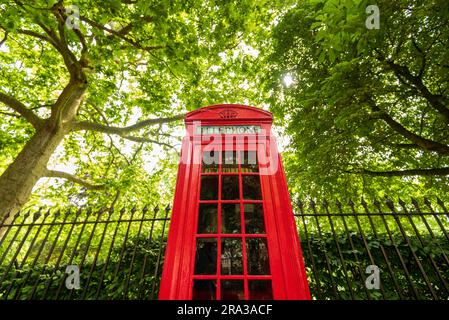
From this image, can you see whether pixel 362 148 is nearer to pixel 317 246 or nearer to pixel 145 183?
pixel 317 246

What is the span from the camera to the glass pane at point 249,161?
307 centimetres

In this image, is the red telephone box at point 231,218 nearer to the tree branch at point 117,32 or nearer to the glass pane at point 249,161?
the glass pane at point 249,161

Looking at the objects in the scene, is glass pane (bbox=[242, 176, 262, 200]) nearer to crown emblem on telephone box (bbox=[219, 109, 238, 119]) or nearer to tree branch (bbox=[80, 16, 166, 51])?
crown emblem on telephone box (bbox=[219, 109, 238, 119])

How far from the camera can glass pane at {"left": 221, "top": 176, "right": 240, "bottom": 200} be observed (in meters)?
2.86

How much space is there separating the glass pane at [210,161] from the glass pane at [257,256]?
112cm

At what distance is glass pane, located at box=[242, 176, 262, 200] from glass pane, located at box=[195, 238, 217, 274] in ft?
2.41

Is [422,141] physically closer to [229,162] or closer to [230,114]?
[230,114]

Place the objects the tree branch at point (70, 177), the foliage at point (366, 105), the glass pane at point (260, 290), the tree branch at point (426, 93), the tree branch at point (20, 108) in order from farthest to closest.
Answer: the tree branch at point (70, 177) < the tree branch at point (20, 108) < the tree branch at point (426, 93) < the foliage at point (366, 105) < the glass pane at point (260, 290)

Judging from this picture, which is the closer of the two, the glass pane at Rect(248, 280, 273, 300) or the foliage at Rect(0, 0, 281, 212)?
the glass pane at Rect(248, 280, 273, 300)

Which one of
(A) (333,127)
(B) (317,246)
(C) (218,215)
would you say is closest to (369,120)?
(A) (333,127)

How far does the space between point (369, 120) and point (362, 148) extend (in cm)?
140

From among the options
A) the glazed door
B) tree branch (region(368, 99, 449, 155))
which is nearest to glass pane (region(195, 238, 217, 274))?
the glazed door

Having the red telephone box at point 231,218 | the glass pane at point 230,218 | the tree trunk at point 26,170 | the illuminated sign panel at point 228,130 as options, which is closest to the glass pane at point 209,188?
the red telephone box at point 231,218

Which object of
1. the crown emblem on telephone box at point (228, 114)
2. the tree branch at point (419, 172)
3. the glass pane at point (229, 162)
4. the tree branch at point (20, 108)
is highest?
the tree branch at point (20, 108)
